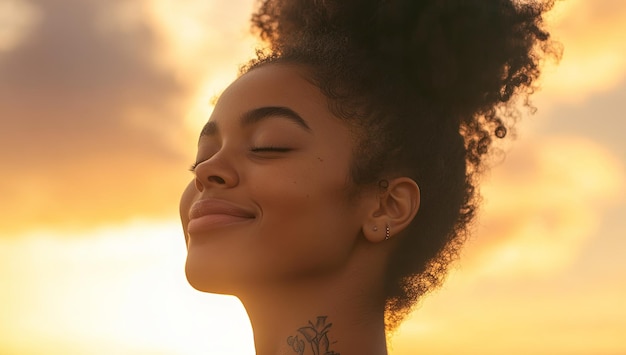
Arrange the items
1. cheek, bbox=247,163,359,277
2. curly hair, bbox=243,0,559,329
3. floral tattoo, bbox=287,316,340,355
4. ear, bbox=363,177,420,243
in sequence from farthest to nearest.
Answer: curly hair, bbox=243,0,559,329 < ear, bbox=363,177,420,243 < floral tattoo, bbox=287,316,340,355 < cheek, bbox=247,163,359,277

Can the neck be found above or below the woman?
below

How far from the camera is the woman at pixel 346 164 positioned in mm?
5965

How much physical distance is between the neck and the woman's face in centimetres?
11

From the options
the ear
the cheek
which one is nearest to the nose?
the cheek

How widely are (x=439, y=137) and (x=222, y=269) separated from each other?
5.46 feet

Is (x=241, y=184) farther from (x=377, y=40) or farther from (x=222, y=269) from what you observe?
(x=377, y=40)

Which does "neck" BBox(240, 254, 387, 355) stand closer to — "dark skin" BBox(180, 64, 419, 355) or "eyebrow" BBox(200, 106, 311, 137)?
"dark skin" BBox(180, 64, 419, 355)

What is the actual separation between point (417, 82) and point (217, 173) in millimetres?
1432

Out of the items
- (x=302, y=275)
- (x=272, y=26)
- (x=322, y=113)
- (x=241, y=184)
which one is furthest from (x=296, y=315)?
(x=272, y=26)

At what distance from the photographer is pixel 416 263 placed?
656 cm

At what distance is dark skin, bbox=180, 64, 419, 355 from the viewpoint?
591 cm

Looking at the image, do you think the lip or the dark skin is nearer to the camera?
the dark skin

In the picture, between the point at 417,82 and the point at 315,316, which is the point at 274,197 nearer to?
the point at 315,316

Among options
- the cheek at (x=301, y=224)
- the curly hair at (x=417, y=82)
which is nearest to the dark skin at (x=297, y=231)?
the cheek at (x=301, y=224)
